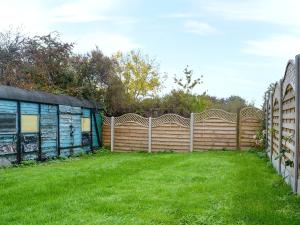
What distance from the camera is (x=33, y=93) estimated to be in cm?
1469

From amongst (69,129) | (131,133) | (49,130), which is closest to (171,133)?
(131,133)

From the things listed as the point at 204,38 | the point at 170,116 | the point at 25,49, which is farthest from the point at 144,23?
the point at 25,49

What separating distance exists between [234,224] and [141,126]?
13713mm

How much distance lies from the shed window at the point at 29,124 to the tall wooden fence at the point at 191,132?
534 cm

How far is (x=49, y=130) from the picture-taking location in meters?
15.5

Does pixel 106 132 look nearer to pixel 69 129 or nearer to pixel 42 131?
pixel 69 129

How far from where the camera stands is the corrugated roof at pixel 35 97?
43.3 ft

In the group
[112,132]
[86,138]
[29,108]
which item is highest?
[29,108]

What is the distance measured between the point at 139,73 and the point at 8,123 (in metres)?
24.0

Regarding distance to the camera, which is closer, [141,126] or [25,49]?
[141,126]

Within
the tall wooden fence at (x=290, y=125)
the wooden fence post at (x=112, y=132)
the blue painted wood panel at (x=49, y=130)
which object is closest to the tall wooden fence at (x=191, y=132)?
the wooden fence post at (x=112, y=132)

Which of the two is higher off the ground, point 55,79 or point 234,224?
point 55,79

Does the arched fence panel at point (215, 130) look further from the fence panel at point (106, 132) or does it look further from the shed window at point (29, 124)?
the shed window at point (29, 124)

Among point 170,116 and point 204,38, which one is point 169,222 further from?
point 170,116
